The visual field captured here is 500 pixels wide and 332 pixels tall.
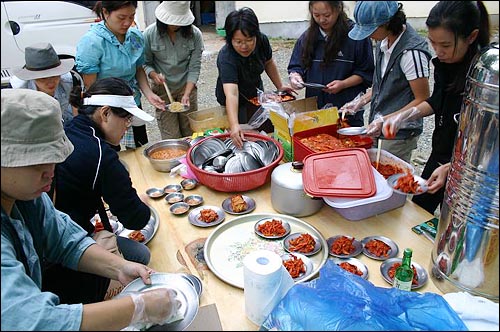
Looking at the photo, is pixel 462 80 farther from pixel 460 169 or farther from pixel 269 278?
pixel 269 278

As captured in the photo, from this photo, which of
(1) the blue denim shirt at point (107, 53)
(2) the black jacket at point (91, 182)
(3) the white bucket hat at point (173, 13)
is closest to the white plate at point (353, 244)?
(2) the black jacket at point (91, 182)

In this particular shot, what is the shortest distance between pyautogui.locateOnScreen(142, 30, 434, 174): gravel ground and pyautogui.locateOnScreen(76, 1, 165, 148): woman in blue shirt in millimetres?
1181

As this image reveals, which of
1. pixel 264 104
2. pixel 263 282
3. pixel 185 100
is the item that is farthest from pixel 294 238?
pixel 185 100

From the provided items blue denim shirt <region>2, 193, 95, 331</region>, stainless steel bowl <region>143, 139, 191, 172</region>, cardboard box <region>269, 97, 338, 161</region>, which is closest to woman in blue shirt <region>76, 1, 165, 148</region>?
stainless steel bowl <region>143, 139, 191, 172</region>

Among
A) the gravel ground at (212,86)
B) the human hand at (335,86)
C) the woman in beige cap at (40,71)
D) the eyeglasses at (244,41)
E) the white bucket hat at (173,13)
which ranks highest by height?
the white bucket hat at (173,13)

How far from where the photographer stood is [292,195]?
2148 millimetres

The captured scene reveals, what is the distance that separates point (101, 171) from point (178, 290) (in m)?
0.74

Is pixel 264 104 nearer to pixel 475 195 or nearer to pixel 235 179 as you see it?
pixel 235 179

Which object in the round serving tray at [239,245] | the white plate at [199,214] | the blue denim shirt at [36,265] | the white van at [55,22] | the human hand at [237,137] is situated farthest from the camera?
the white van at [55,22]

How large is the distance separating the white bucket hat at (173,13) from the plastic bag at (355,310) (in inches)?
116

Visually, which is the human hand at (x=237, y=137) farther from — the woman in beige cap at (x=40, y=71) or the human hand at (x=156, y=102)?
the woman in beige cap at (x=40, y=71)

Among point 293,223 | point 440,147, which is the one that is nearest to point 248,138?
point 293,223

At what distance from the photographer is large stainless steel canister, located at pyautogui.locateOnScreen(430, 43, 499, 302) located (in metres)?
1.32

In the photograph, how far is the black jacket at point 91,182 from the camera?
1926 millimetres
